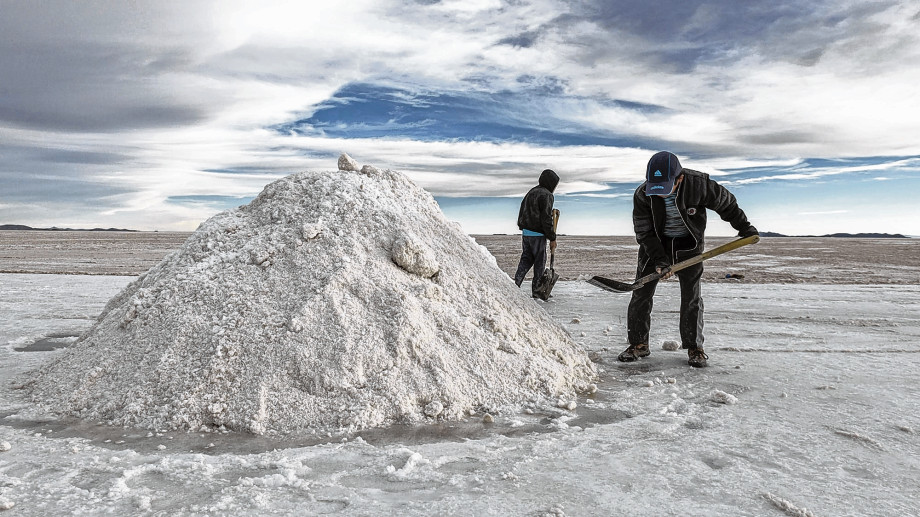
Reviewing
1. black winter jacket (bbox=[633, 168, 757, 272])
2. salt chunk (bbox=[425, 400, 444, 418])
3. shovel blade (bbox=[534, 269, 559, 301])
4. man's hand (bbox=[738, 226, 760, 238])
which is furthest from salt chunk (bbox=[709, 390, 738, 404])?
shovel blade (bbox=[534, 269, 559, 301])

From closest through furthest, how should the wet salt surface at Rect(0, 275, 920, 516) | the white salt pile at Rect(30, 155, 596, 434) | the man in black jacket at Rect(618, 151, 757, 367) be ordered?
the wet salt surface at Rect(0, 275, 920, 516) → the white salt pile at Rect(30, 155, 596, 434) → the man in black jacket at Rect(618, 151, 757, 367)

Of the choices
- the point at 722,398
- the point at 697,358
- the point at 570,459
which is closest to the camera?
the point at 570,459

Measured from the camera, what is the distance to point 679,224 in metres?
4.59

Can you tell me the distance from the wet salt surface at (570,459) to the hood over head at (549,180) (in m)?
3.59

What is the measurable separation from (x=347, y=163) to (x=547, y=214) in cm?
310

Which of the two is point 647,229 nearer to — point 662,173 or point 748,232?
point 662,173

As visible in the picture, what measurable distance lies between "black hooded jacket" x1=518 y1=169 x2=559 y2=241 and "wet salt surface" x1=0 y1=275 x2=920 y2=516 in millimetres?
3259

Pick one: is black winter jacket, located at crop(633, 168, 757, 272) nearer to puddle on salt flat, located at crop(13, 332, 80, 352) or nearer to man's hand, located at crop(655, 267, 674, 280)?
man's hand, located at crop(655, 267, 674, 280)

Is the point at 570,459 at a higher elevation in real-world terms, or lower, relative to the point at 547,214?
lower

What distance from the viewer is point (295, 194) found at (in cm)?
485

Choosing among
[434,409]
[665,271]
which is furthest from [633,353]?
[434,409]

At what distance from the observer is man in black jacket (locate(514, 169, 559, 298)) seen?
7613mm

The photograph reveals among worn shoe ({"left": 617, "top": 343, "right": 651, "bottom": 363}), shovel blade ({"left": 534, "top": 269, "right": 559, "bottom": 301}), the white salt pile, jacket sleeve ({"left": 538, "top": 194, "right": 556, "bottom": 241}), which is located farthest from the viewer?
shovel blade ({"left": 534, "top": 269, "right": 559, "bottom": 301})

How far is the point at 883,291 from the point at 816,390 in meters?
7.56
